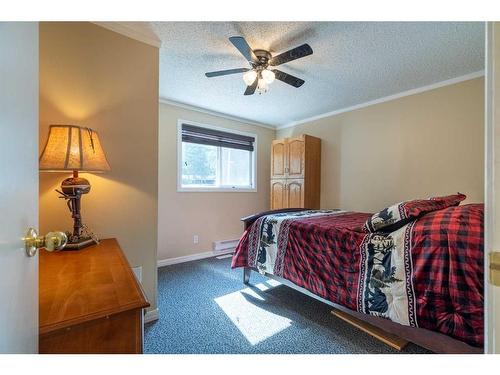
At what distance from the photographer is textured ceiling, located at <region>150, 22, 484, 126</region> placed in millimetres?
1763

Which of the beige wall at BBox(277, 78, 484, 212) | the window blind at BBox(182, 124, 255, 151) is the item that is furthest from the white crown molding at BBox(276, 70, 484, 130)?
the window blind at BBox(182, 124, 255, 151)

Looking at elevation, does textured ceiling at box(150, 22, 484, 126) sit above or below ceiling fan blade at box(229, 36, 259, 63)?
above

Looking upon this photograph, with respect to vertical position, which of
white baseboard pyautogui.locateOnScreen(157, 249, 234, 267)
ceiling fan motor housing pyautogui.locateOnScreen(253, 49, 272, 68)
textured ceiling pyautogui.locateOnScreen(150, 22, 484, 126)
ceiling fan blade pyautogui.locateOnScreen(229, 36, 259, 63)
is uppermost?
textured ceiling pyautogui.locateOnScreen(150, 22, 484, 126)

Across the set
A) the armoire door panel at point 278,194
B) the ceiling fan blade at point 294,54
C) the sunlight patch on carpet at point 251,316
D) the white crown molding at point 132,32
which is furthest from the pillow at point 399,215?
the armoire door panel at point 278,194

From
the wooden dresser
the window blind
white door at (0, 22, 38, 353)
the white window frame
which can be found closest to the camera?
white door at (0, 22, 38, 353)

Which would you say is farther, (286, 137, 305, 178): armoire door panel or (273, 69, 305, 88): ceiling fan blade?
(286, 137, 305, 178): armoire door panel

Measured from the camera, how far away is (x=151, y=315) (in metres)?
1.85

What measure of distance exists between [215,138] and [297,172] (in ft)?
4.69

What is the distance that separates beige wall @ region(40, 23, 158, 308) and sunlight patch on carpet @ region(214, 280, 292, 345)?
66cm

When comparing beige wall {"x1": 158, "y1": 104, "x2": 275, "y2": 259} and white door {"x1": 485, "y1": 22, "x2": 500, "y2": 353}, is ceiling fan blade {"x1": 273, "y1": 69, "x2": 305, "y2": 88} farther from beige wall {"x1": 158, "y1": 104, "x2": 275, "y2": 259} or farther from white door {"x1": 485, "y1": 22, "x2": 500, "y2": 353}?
beige wall {"x1": 158, "y1": 104, "x2": 275, "y2": 259}

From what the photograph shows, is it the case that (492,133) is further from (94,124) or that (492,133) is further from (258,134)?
(258,134)

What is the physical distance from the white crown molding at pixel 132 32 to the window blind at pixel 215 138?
1616 mm

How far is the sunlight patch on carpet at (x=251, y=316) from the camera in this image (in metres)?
1.72
